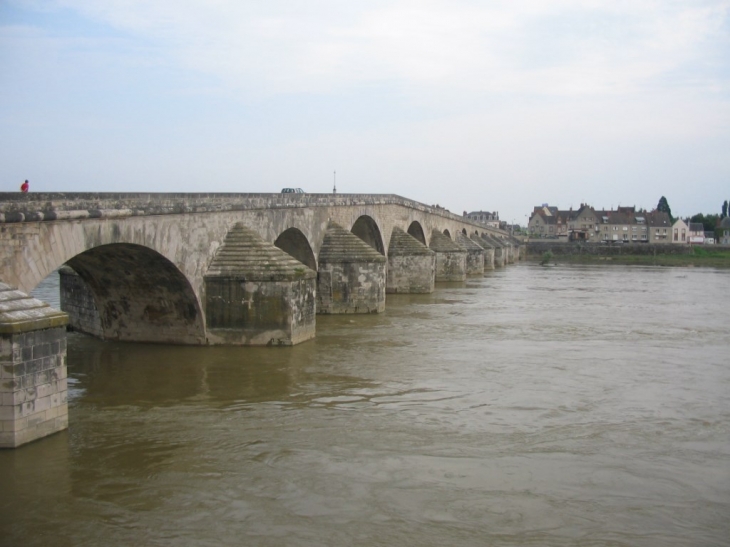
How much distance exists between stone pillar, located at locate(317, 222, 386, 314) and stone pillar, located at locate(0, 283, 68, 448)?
11868 mm

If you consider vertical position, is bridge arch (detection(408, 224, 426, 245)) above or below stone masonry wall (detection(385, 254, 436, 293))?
above

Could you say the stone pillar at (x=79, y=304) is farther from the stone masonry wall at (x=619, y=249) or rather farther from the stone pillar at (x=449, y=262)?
the stone masonry wall at (x=619, y=249)

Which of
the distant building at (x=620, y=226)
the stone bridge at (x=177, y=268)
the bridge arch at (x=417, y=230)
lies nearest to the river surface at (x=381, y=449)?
the stone bridge at (x=177, y=268)

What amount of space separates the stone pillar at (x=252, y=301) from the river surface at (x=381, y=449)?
35 centimetres

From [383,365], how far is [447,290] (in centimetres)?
1678

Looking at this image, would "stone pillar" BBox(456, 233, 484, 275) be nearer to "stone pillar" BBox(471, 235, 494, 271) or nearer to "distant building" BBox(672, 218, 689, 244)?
"stone pillar" BBox(471, 235, 494, 271)

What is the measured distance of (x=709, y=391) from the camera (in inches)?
453

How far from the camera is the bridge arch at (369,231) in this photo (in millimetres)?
26294

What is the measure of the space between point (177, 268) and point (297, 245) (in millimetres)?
6447

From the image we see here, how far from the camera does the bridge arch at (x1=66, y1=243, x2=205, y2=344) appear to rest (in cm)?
1321

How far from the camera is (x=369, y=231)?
27.2 m

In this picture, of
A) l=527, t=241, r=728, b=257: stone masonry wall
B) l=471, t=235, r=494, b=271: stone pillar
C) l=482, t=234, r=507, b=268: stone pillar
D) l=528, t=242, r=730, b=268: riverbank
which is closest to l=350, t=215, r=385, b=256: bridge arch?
l=471, t=235, r=494, b=271: stone pillar

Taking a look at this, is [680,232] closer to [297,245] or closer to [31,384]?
[297,245]

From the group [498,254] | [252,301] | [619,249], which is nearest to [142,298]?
[252,301]
